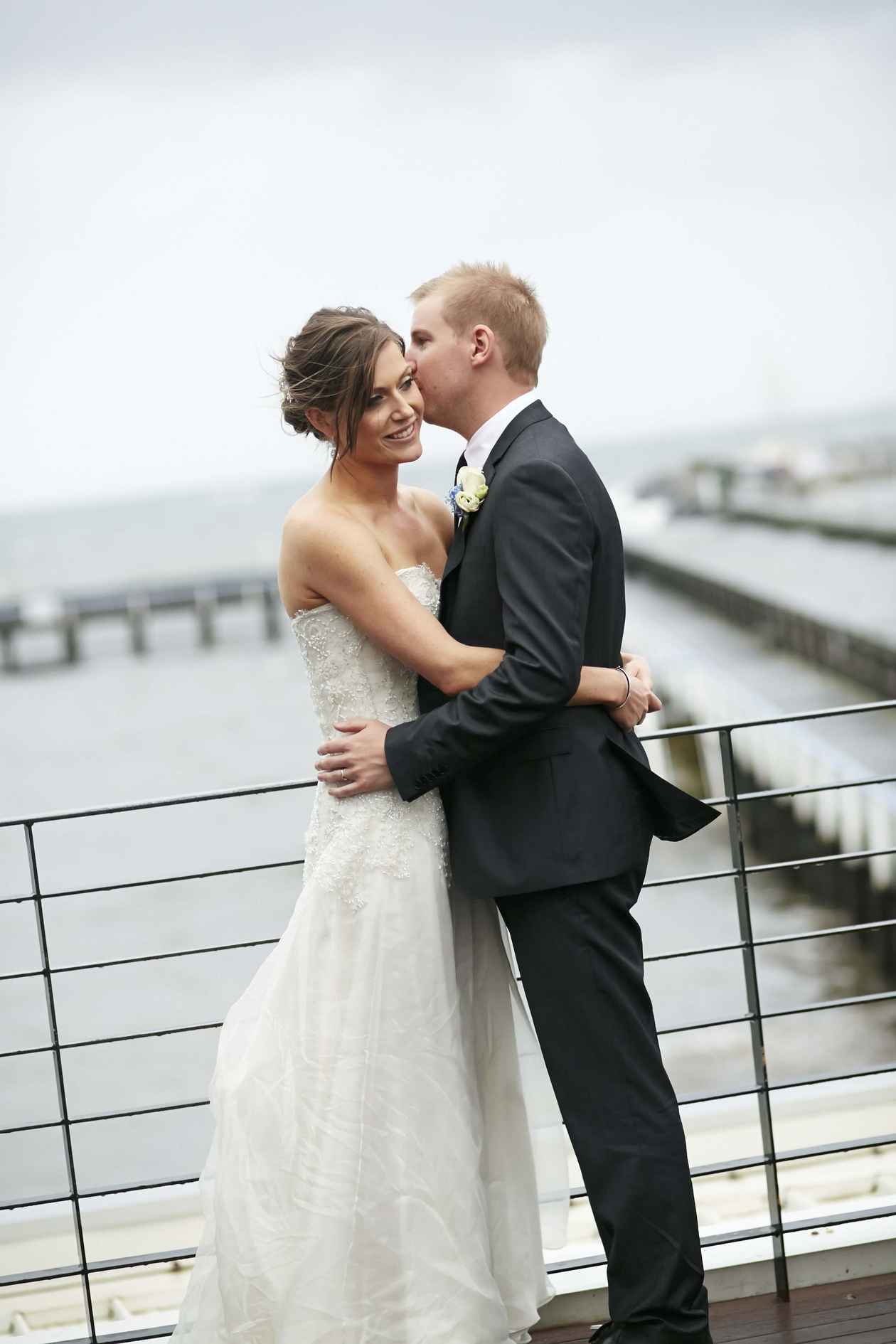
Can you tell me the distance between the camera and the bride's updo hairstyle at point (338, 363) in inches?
84.9

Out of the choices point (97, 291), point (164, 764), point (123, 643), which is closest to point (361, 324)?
point (164, 764)

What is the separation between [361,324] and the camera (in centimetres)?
216

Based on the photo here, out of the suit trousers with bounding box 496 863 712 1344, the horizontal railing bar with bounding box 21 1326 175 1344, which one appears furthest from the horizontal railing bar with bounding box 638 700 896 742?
the horizontal railing bar with bounding box 21 1326 175 1344

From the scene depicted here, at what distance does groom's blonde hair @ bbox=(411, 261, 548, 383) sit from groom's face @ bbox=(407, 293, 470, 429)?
0.01 m

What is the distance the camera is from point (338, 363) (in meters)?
2.16

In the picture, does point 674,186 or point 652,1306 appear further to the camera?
point 674,186

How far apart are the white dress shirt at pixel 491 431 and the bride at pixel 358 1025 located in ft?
0.30

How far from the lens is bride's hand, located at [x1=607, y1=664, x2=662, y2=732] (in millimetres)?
2199

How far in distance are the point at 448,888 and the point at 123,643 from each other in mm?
49368

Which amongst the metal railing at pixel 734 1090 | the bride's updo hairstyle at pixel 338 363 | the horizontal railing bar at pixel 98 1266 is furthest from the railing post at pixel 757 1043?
the horizontal railing bar at pixel 98 1266

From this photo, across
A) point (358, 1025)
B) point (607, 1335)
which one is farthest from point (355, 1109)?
point (607, 1335)

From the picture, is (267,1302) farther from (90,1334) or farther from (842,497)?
(842,497)

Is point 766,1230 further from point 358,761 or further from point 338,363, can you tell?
point 338,363

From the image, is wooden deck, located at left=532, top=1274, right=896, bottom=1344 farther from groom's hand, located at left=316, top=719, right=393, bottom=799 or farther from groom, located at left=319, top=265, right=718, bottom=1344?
groom's hand, located at left=316, top=719, right=393, bottom=799
